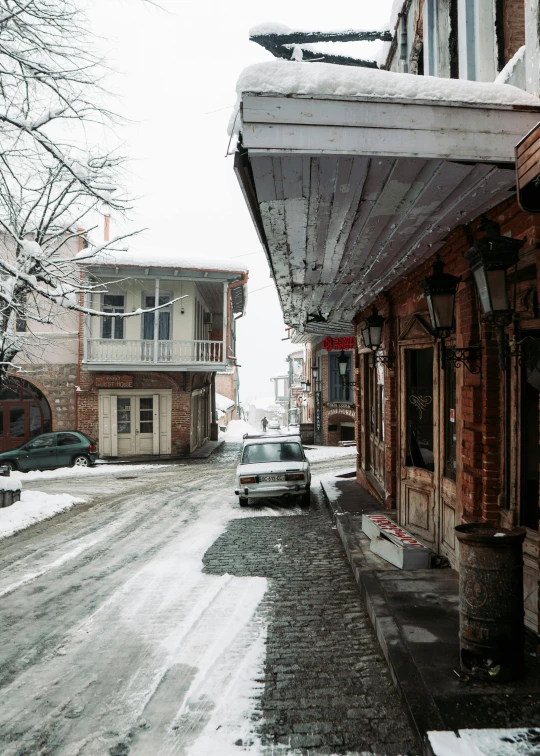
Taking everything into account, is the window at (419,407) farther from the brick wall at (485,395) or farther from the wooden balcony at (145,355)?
the wooden balcony at (145,355)

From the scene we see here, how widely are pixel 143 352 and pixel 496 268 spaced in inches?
665

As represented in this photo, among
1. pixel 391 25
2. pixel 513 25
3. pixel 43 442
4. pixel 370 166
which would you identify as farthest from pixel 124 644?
pixel 43 442

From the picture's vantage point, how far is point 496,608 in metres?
3.47

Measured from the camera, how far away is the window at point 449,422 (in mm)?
6074

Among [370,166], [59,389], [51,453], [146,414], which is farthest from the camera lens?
[146,414]

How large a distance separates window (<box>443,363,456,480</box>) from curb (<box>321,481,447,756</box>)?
149 cm

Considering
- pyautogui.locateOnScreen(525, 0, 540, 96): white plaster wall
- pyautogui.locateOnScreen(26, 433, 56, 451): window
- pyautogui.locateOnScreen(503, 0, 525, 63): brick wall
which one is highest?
pyautogui.locateOnScreen(503, 0, 525, 63): brick wall

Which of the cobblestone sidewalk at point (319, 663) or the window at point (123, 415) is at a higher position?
the window at point (123, 415)

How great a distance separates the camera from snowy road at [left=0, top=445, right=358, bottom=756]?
3340 millimetres

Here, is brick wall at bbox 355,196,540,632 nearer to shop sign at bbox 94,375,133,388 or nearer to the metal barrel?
the metal barrel

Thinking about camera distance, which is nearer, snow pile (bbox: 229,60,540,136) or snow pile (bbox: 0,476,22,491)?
snow pile (bbox: 229,60,540,136)

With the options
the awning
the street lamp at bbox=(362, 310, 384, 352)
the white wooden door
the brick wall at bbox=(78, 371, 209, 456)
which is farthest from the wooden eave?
the white wooden door

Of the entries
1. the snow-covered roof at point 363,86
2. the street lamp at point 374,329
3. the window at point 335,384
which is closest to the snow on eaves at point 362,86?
the snow-covered roof at point 363,86

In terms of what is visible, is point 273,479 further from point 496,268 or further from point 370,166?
point 370,166
